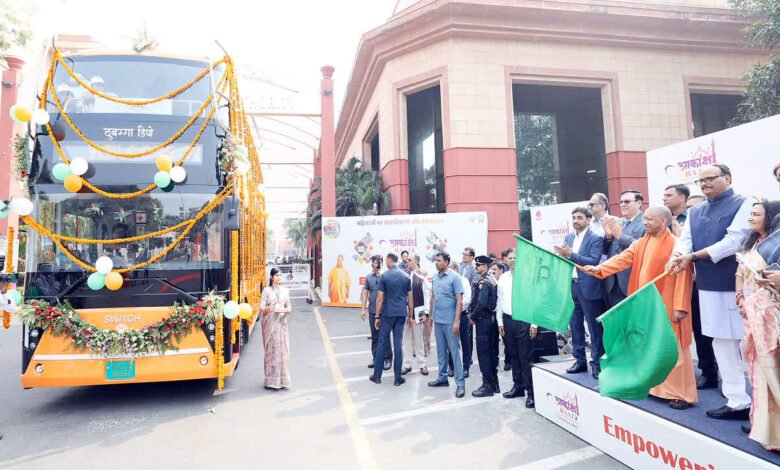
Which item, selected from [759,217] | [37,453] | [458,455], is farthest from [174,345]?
[759,217]

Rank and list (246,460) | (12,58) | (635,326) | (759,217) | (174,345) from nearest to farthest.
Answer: (759,217), (635,326), (246,460), (174,345), (12,58)

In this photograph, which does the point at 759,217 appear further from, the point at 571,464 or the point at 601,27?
the point at 601,27

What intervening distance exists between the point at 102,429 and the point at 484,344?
14.7 feet

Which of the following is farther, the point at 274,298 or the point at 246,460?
the point at 274,298

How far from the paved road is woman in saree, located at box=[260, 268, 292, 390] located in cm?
22

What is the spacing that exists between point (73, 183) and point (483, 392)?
18.0ft

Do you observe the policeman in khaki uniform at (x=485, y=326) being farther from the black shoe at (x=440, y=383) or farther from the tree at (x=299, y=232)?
the tree at (x=299, y=232)

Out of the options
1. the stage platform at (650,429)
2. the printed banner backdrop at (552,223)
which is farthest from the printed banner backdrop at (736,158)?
the stage platform at (650,429)

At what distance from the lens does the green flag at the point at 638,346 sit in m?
3.20

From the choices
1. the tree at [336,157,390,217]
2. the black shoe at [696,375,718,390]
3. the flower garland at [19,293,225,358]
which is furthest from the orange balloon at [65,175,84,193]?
the tree at [336,157,390,217]

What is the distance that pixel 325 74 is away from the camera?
57.3 ft

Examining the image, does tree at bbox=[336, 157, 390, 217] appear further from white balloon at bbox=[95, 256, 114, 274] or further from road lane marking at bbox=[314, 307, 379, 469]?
white balloon at bbox=[95, 256, 114, 274]

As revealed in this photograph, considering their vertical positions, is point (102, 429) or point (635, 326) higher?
point (635, 326)

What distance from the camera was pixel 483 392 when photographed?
5.33 m
